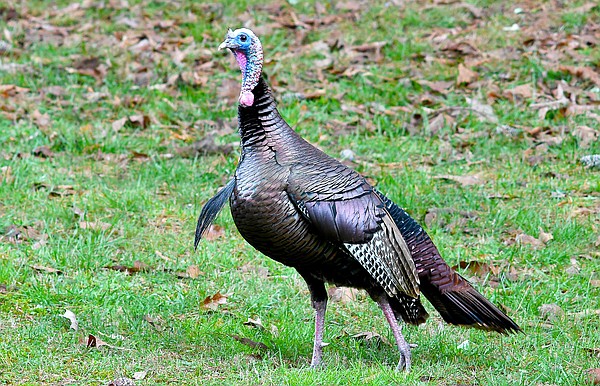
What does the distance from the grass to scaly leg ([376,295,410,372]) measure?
6 centimetres

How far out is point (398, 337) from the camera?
4.95 m

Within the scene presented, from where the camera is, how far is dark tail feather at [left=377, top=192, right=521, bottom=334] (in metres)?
5.01

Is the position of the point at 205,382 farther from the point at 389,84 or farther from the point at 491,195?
the point at 389,84

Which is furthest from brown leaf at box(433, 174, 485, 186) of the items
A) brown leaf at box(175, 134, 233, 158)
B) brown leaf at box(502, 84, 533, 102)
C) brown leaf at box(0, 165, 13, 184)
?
brown leaf at box(0, 165, 13, 184)

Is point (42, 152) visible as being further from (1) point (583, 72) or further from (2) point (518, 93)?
(1) point (583, 72)

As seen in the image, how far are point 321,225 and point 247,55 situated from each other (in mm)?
967

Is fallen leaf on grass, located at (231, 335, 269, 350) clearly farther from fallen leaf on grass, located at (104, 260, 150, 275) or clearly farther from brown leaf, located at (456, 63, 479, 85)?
brown leaf, located at (456, 63, 479, 85)

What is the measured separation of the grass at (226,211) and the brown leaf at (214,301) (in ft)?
0.15

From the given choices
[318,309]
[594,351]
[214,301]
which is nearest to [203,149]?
[214,301]

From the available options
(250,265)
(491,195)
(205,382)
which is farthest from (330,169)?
(491,195)

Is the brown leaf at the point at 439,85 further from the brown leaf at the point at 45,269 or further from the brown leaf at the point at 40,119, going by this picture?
the brown leaf at the point at 45,269

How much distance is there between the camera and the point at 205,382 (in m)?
4.65

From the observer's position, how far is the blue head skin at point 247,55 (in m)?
4.82

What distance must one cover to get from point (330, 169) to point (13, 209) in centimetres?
322
